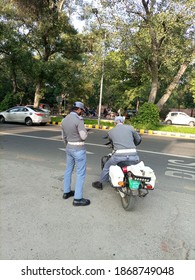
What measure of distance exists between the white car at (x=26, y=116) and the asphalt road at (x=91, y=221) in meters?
11.4

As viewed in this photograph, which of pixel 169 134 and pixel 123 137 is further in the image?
pixel 169 134

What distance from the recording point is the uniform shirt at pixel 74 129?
370cm

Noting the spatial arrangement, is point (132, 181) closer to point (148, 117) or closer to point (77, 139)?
point (77, 139)

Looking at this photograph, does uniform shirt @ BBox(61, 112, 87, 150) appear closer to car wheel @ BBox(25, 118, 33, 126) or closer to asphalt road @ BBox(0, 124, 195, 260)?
asphalt road @ BBox(0, 124, 195, 260)

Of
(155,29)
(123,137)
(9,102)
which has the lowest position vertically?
(123,137)

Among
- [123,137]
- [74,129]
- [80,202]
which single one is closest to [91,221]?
[80,202]

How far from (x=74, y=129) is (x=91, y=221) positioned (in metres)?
1.43

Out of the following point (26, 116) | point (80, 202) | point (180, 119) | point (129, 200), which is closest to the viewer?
point (129, 200)

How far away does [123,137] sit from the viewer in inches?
162

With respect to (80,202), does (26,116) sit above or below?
above

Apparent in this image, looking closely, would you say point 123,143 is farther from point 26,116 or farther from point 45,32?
point 45,32

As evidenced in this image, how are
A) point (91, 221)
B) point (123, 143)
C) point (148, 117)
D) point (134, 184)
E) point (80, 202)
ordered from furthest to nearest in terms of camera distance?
point (148, 117) → point (123, 143) → point (80, 202) → point (134, 184) → point (91, 221)

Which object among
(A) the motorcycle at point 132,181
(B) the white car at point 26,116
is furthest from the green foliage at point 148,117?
(A) the motorcycle at point 132,181

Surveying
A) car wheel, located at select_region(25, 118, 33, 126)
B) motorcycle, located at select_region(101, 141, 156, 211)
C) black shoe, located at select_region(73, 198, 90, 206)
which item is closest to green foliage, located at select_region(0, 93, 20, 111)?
A: car wheel, located at select_region(25, 118, 33, 126)
